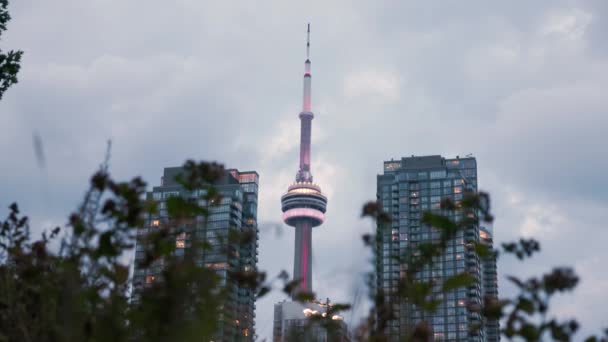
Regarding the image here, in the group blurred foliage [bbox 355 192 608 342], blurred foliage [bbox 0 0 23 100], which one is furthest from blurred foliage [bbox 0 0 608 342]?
blurred foliage [bbox 0 0 23 100]

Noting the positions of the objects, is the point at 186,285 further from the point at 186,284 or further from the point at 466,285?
the point at 466,285

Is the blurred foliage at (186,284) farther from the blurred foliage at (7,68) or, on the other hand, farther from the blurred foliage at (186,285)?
the blurred foliage at (7,68)

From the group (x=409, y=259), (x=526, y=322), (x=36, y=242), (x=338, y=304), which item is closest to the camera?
(x=526, y=322)

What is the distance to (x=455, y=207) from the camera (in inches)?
264

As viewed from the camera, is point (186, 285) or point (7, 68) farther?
point (7, 68)

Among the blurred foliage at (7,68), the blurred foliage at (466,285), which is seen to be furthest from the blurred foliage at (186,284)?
the blurred foliage at (7,68)

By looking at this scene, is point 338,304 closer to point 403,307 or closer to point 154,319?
point 403,307

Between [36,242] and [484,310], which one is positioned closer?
[484,310]

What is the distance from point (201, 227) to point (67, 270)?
1.12 metres

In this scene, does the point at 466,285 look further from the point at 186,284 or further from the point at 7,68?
the point at 7,68

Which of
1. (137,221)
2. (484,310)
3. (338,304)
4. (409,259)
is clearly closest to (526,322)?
(484,310)

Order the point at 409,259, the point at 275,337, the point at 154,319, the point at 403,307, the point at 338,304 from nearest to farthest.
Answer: the point at 154,319 < the point at 409,259 < the point at 338,304 < the point at 403,307 < the point at 275,337

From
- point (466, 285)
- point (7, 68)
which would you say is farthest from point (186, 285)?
point (7, 68)

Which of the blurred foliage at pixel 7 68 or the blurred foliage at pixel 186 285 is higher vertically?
the blurred foliage at pixel 7 68
